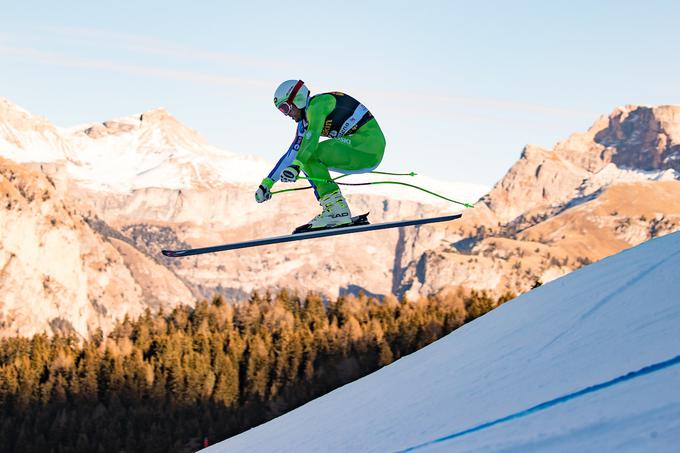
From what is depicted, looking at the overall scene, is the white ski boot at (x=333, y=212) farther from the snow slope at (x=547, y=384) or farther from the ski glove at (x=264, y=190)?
the snow slope at (x=547, y=384)

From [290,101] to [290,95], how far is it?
0.10 meters

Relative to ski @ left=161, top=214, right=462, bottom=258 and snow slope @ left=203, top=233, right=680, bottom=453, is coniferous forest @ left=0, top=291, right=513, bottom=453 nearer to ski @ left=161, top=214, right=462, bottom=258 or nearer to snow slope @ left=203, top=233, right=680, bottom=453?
ski @ left=161, top=214, right=462, bottom=258

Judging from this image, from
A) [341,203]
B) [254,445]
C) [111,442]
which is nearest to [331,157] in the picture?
[341,203]

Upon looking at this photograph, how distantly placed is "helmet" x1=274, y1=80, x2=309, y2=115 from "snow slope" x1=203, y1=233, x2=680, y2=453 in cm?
478

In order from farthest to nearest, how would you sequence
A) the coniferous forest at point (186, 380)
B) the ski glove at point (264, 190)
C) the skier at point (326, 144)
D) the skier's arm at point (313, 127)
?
the coniferous forest at point (186, 380) < the skier's arm at point (313, 127) < the skier at point (326, 144) < the ski glove at point (264, 190)

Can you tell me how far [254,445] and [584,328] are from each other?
5.18m

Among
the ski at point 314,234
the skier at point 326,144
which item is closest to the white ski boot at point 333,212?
the skier at point 326,144

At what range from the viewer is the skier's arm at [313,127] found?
13.9 meters

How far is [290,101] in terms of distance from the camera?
45.2ft

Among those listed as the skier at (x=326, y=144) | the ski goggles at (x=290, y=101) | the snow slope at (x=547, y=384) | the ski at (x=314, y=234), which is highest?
the ski goggles at (x=290, y=101)

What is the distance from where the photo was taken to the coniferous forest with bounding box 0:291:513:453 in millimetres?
113750

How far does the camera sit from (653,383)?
5.27m

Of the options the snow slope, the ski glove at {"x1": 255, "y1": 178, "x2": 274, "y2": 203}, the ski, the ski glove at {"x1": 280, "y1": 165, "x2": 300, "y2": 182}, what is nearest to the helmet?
the ski glove at {"x1": 280, "y1": 165, "x2": 300, "y2": 182}

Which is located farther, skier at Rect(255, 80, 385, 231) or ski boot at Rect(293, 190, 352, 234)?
ski boot at Rect(293, 190, 352, 234)
